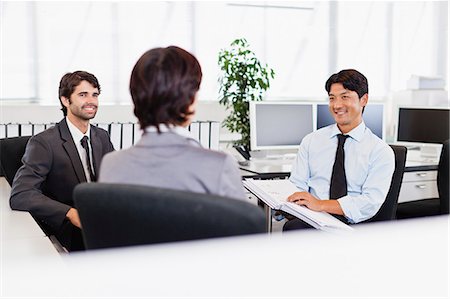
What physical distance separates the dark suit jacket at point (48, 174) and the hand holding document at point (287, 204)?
642mm

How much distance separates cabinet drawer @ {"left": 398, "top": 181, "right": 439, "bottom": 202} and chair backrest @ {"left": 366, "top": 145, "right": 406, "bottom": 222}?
1.35 meters

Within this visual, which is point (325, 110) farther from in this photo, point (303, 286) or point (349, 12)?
point (303, 286)

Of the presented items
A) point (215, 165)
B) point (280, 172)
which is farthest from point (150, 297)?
point (280, 172)

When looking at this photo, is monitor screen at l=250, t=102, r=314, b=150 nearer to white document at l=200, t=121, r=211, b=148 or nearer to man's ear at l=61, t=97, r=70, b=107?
white document at l=200, t=121, r=211, b=148

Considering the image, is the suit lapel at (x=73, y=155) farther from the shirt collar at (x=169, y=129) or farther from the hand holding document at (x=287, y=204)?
the shirt collar at (x=169, y=129)

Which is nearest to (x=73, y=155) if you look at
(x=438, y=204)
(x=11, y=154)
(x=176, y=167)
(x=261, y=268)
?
(x=11, y=154)

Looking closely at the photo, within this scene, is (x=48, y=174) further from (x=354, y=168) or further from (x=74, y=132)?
(x=354, y=168)

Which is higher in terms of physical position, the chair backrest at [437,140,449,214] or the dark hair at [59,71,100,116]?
the dark hair at [59,71,100,116]

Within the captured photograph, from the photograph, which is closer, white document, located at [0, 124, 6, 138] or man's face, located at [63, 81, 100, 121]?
man's face, located at [63, 81, 100, 121]

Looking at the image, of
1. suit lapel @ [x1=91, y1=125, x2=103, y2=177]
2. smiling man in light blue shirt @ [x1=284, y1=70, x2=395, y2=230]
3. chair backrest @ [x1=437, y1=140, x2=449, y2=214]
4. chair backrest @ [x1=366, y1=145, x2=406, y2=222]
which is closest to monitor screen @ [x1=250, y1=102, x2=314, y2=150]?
chair backrest @ [x1=437, y1=140, x2=449, y2=214]

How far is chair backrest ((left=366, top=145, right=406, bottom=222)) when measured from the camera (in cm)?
208

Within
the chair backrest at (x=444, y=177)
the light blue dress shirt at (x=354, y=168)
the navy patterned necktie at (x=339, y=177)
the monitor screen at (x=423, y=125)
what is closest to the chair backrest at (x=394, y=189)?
the light blue dress shirt at (x=354, y=168)

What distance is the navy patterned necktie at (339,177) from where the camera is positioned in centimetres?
212

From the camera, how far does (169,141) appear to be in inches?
41.7
